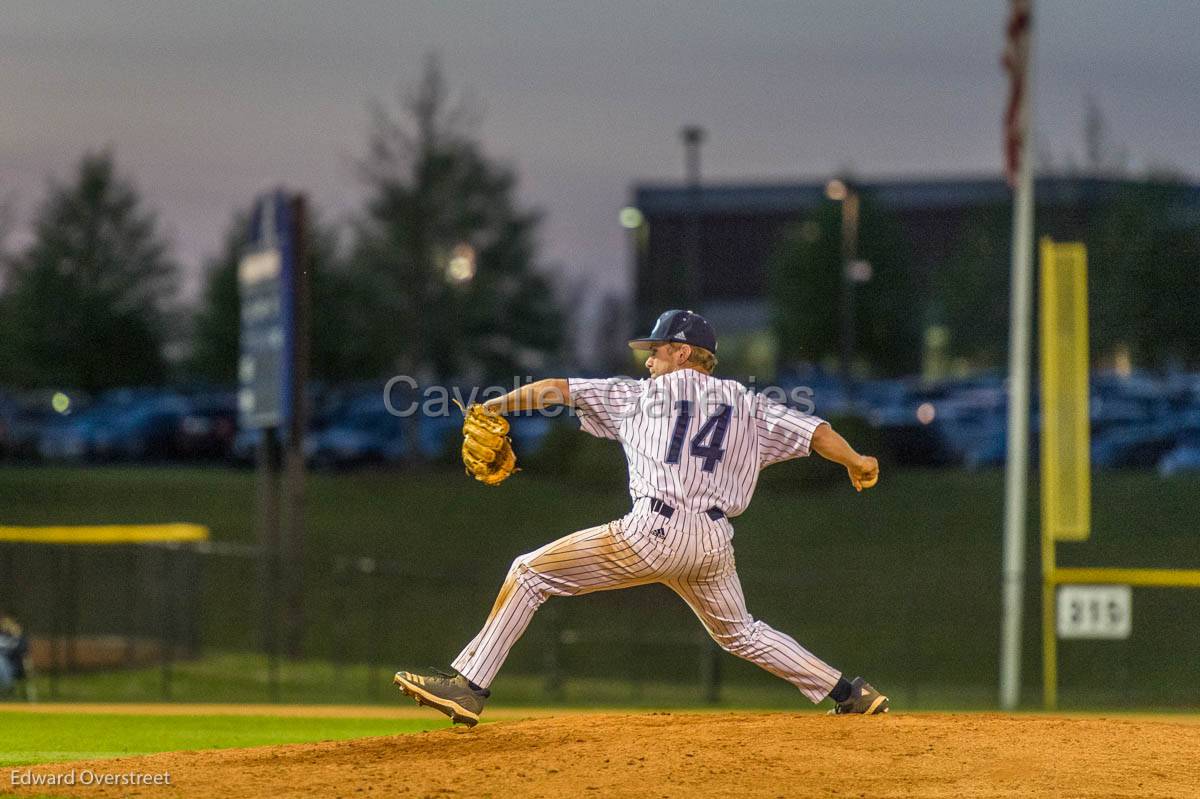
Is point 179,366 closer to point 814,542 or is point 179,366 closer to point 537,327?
point 537,327

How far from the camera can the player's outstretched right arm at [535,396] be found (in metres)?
6.60

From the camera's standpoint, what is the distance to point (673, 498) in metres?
6.40

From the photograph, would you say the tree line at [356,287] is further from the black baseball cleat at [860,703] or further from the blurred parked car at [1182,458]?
the black baseball cleat at [860,703]

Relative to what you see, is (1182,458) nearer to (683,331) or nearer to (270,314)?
(270,314)

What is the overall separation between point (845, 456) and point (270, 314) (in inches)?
536

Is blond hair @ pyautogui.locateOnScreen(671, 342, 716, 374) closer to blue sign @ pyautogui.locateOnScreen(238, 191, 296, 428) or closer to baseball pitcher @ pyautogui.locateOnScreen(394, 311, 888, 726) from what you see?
baseball pitcher @ pyautogui.locateOnScreen(394, 311, 888, 726)

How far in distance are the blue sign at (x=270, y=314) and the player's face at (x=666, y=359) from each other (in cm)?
1270

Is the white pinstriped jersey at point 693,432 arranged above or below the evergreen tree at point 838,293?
below

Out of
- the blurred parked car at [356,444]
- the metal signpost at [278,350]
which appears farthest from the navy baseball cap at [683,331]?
the blurred parked car at [356,444]

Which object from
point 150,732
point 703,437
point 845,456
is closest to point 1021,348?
point 150,732

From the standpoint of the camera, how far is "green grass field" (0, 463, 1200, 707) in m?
17.9

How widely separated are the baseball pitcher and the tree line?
99.9ft

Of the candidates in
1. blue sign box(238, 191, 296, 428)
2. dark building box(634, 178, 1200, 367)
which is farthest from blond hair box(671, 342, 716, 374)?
dark building box(634, 178, 1200, 367)

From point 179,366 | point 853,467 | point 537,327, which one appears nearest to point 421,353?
point 537,327
